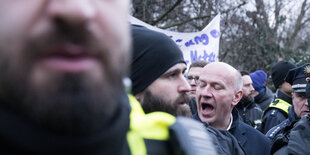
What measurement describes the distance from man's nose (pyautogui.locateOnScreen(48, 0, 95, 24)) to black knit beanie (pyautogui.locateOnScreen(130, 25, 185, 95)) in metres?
1.40

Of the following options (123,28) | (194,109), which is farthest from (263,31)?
(123,28)

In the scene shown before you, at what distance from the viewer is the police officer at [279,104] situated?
520cm

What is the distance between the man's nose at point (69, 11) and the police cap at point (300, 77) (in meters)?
3.29

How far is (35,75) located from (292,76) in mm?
3618

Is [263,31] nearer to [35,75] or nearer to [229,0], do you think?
[229,0]

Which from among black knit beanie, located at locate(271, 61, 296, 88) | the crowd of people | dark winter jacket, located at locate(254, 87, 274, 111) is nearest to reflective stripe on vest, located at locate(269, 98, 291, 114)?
black knit beanie, located at locate(271, 61, 296, 88)

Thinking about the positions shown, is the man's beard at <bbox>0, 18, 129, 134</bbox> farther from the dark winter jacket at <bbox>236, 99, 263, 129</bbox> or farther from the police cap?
the dark winter jacket at <bbox>236, 99, 263, 129</bbox>

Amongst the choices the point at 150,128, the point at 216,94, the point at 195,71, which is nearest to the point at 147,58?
the point at 150,128

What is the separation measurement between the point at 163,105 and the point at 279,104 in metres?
3.38

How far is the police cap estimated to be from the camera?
12.7 ft

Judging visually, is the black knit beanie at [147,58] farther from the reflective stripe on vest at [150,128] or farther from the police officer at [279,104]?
the police officer at [279,104]

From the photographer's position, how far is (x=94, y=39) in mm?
974

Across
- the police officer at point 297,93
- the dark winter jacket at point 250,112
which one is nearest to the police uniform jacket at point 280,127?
the police officer at point 297,93

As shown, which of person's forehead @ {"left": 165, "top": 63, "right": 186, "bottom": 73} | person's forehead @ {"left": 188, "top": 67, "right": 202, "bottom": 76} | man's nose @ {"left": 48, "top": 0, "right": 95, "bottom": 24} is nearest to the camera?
man's nose @ {"left": 48, "top": 0, "right": 95, "bottom": 24}
